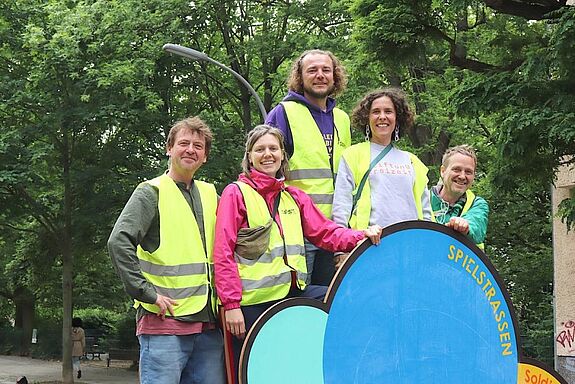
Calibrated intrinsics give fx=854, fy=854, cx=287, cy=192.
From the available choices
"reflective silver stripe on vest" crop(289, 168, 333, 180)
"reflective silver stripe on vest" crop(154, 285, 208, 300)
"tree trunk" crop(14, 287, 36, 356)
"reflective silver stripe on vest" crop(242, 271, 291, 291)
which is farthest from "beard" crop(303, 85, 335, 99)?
"tree trunk" crop(14, 287, 36, 356)

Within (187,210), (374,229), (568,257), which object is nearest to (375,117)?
(374,229)

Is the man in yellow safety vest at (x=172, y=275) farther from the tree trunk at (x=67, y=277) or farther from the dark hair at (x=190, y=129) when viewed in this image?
the tree trunk at (x=67, y=277)

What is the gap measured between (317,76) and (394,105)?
46 cm

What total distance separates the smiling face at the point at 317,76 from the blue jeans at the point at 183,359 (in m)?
1.46

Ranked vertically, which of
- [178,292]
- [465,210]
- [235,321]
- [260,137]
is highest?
[260,137]

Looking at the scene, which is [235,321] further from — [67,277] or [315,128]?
[67,277]

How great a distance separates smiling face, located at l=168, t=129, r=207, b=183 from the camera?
14.1ft

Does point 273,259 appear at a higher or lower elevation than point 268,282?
higher

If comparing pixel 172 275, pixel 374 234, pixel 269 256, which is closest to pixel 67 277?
pixel 172 275

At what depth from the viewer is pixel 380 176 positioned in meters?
4.55

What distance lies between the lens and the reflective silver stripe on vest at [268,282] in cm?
405

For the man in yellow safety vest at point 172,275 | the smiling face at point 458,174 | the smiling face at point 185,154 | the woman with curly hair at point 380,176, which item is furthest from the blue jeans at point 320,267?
the smiling face at point 458,174

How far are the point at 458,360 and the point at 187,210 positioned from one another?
5.01 ft

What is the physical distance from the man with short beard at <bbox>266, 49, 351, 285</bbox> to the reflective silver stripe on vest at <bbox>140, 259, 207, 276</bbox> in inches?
27.4
